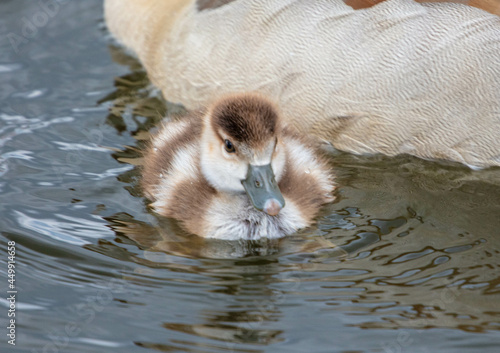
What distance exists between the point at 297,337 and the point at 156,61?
2891 millimetres

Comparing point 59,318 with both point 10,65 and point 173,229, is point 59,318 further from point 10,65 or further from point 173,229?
point 10,65

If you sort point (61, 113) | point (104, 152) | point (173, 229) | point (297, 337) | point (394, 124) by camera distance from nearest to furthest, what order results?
point (297, 337), point (173, 229), point (394, 124), point (104, 152), point (61, 113)

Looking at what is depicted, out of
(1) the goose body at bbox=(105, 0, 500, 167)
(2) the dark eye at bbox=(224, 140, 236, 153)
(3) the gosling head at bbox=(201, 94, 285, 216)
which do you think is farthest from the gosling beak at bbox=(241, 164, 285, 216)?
(1) the goose body at bbox=(105, 0, 500, 167)

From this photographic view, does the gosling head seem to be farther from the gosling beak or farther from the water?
the water

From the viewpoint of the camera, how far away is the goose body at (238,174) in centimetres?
396

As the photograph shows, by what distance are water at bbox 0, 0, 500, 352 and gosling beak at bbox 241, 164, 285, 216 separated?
0.23 meters

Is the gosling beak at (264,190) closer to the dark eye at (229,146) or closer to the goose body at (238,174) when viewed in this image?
the goose body at (238,174)

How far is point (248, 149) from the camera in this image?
13.0 feet

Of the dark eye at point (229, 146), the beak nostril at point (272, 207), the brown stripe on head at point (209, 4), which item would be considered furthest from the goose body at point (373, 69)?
the beak nostril at point (272, 207)

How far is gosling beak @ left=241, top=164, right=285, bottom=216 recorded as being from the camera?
391 centimetres

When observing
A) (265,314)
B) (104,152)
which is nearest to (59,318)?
(265,314)

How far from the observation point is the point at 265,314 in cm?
351

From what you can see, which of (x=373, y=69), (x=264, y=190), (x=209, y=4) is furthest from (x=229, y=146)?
(x=209, y=4)

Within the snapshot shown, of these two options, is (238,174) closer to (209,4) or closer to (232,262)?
(232,262)
